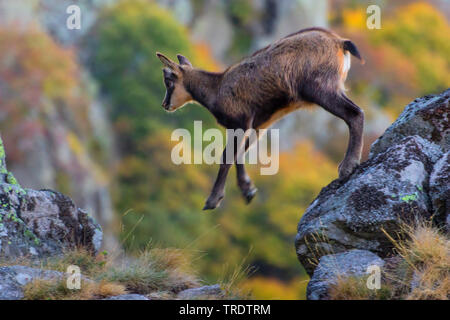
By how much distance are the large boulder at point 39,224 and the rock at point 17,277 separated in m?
0.62

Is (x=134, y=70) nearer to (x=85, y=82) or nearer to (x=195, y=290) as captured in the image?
(x=85, y=82)

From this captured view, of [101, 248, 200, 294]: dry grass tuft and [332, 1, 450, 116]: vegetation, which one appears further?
[332, 1, 450, 116]: vegetation

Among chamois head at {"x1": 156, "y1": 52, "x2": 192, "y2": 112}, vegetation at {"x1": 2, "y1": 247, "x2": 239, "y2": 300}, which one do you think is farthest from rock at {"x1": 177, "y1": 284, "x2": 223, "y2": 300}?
chamois head at {"x1": 156, "y1": 52, "x2": 192, "y2": 112}

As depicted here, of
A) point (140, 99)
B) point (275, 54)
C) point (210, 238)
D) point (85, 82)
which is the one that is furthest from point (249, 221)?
point (275, 54)

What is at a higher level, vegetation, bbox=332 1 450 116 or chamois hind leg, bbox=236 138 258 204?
vegetation, bbox=332 1 450 116

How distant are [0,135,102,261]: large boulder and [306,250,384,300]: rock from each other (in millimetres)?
3020

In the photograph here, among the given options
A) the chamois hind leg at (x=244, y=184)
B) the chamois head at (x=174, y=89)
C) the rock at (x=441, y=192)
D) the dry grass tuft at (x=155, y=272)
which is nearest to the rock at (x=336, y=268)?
the rock at (x=441, y=192)

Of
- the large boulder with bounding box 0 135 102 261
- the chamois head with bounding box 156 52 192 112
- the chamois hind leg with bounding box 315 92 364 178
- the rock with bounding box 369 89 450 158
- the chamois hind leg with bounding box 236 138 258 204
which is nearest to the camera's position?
the large boulder with bounding box 0 135 102 261

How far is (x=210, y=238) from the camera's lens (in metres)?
55.1

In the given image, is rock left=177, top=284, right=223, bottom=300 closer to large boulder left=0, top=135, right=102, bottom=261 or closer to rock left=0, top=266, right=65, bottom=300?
rock left=0, top=266, right=65, bottom=300

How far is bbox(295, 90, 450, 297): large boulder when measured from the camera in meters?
7.98

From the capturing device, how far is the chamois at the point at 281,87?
370 inches

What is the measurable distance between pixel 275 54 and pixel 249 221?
5086 cm

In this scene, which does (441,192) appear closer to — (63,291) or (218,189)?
(218,189)
